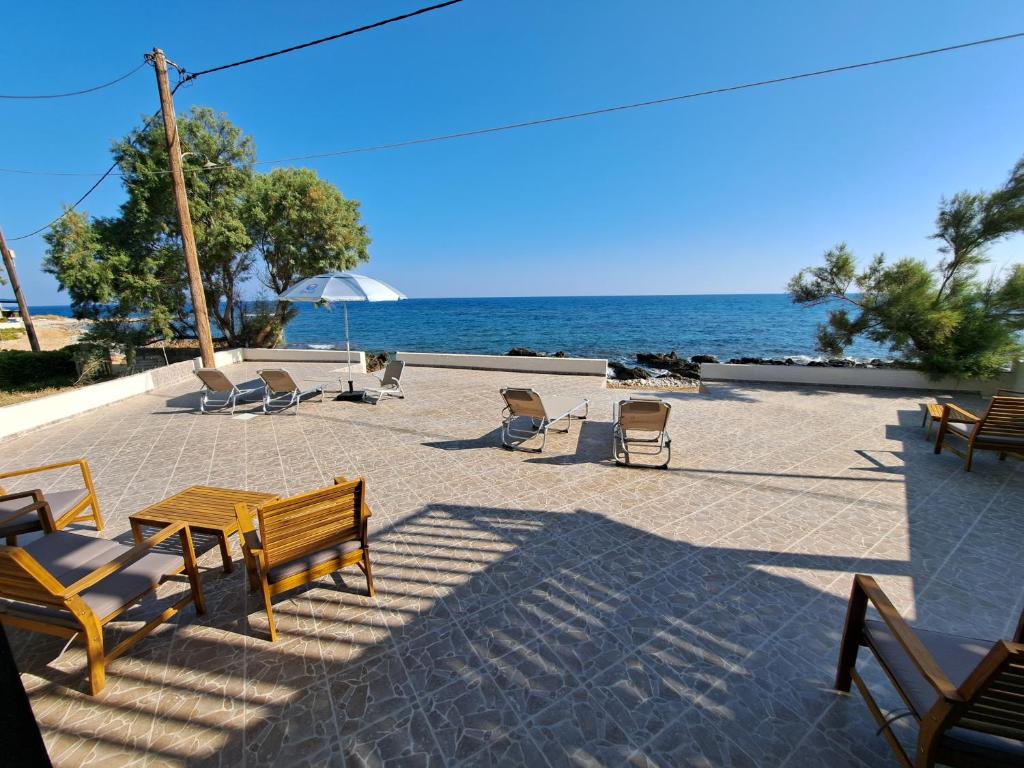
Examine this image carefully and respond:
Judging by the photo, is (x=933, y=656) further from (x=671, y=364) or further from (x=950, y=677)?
(x=671, y=364)

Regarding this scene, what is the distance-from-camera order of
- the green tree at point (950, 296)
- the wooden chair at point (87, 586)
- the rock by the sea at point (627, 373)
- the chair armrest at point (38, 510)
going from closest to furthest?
the wooden chair at point (87, 586), the chair armrest at point (38, 510), the green tree at point (950, 296), the rock by the sea at point (627, 373)

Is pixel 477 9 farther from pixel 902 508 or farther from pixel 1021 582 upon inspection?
pixel 1021 582

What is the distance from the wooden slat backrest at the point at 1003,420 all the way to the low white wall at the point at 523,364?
6.91m

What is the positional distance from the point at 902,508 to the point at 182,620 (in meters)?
6.30

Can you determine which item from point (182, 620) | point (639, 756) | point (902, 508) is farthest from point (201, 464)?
point (902, 508)

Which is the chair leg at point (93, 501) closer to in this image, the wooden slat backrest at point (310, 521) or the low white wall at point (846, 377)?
the wooden slat backrest at point (310, 521)

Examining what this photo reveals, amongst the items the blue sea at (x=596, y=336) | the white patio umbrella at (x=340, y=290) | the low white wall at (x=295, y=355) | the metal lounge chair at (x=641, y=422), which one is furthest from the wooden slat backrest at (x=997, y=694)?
the blue sea at (x=596, y=336)

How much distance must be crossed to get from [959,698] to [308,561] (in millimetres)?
3106

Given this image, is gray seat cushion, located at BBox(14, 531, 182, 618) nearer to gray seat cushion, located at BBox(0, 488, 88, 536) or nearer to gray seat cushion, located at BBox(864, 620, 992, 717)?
gray seat cushion, located at BBox(0, 488, 88, 536)

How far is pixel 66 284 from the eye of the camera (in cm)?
1250

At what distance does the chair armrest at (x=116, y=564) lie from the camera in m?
2.13

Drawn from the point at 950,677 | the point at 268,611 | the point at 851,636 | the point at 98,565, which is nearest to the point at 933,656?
the point at 950,677

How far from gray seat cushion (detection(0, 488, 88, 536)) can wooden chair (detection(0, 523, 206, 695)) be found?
361 millimetres

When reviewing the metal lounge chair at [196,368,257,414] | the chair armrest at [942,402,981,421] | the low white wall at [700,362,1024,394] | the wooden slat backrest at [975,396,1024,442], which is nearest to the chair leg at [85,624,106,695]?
the metal lounge chair at [196,368,257,414]
